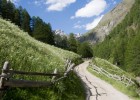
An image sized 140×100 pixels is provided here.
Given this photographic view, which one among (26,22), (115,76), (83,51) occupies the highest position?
(26,22)

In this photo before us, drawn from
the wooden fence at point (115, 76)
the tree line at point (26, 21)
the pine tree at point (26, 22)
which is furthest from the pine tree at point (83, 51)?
the wooden fence at point (115, 76)

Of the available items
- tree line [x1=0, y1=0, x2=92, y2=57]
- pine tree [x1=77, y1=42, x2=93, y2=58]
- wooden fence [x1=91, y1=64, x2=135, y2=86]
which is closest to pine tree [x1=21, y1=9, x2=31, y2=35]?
tree line [x1=0, y1=0, x2=92, y2=57]

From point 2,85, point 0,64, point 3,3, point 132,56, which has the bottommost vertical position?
point 2,85

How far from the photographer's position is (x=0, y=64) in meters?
16.2

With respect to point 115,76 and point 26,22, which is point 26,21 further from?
point 115,76

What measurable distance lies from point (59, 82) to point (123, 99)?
322 inches

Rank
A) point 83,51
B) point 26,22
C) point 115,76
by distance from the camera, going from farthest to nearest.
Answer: point 83,51 < point 26,22 < point 115,76

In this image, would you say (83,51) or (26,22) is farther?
(83,51)

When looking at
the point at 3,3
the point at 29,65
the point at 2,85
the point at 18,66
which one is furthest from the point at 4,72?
the point at 3,3

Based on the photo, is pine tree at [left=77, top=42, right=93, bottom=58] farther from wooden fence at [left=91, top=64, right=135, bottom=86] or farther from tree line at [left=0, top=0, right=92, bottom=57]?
wooden fence at [left=91, top=64, right=135, bottom=86]

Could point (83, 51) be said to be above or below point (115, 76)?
above

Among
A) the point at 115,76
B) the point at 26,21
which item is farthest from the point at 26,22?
the point at 115,76

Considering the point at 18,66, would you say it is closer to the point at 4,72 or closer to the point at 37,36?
the point at 4,72

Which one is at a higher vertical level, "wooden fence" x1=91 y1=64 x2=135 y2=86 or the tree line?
the tree line
